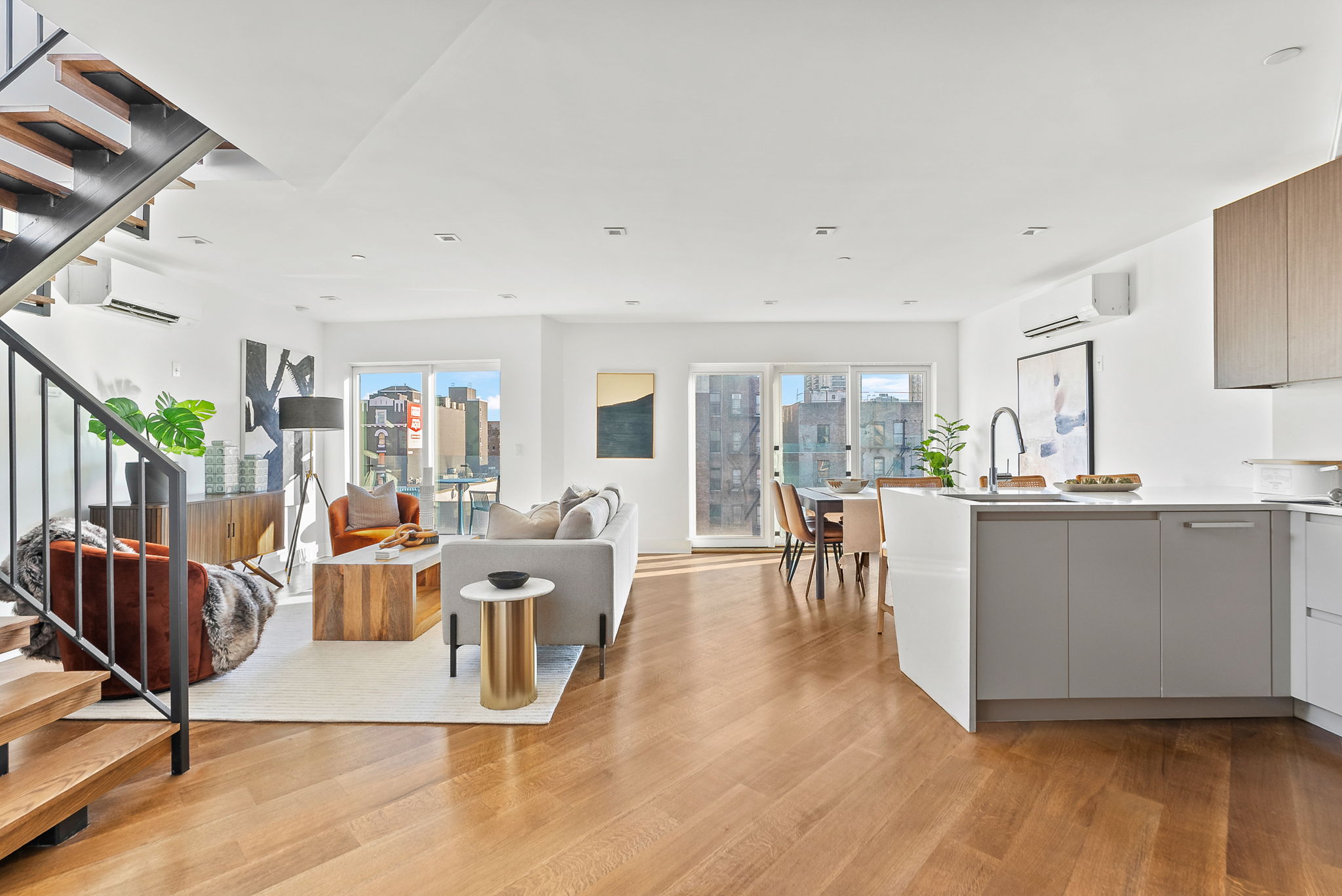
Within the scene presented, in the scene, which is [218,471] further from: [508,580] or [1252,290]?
[1252,290]

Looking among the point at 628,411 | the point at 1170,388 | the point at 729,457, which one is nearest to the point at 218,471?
the point at 628,411

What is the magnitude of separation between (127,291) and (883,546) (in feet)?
16.8

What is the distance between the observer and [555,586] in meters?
3.32

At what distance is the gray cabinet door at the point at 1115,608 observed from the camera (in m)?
2.59

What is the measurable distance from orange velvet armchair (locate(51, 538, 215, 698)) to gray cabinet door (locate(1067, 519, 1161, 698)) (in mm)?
3630

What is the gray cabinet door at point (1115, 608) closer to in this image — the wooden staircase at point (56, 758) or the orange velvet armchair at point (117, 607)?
the wooden staircase at point (56, 758)

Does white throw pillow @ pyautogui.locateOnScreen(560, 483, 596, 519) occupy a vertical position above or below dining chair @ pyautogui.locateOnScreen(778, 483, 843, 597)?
above

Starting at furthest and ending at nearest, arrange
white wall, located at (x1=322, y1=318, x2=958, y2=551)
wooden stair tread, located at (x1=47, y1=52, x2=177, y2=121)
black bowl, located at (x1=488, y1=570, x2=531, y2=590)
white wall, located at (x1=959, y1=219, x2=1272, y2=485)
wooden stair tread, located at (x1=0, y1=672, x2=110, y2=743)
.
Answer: white wall, located at (x1=322, y1=318, x2=958, y2=551)
white wall, located at (x1=959, y1=219, x2=1272, y2=485)
black bowl, located at (x1=488, y1=570, x2=531, y2=590)
wooden stair tread, located at (x1=47, y1=52, x2=177, y2=121)
wooden stair tread, located at (x1=0, y1=672, x2=110, y2=743)

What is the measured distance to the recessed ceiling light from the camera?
7.24 feet

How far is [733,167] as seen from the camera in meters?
3.14

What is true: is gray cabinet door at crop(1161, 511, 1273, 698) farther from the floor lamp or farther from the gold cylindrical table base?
the floor lamp

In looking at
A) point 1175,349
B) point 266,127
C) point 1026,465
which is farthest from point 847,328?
point 266,127

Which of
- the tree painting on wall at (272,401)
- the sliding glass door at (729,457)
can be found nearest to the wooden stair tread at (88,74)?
the tree painting on wall at (272,401)

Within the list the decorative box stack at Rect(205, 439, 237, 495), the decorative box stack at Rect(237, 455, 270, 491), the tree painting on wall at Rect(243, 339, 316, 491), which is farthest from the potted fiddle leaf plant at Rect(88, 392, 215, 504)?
the tree painting on wall at Rect(243, 339, 316, 491)
